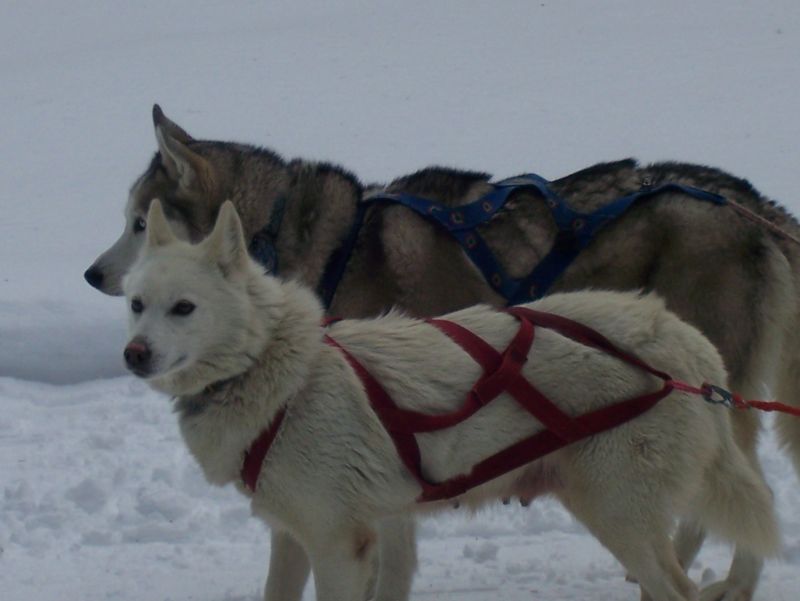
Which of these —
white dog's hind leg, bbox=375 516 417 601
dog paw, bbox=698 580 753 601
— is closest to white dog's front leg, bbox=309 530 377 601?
white dog's hind leg, bbox=375 516 417 601

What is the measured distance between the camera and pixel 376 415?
158 inches

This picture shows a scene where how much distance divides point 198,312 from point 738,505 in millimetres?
1985

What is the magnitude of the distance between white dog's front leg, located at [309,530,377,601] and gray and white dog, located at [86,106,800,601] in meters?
1.56

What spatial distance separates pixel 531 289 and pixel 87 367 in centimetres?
394

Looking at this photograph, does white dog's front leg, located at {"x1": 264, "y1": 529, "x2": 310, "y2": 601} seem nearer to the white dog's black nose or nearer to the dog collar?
the dog collar

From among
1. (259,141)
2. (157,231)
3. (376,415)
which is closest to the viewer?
(376,415)

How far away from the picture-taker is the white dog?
395cm

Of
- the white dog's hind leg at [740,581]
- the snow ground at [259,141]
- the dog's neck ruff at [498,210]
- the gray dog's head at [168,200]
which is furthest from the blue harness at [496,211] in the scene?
the white dog's hind leg at [740,581]

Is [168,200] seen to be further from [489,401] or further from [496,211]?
[489,401]

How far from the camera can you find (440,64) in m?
17.0

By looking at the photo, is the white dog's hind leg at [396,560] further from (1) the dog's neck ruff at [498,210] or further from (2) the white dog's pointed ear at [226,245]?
(2) the white dog's pointed ear at [226,245]

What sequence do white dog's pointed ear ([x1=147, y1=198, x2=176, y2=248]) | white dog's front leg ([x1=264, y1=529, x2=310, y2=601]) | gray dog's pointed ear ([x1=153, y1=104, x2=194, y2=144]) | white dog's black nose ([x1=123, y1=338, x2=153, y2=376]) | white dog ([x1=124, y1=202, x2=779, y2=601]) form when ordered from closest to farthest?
white dog's black nose ([x1=123, y1=338, x2=153, y2=376]) < white dog ([x1=124, y1=202, x2=779, y2=601]) < white dog's pointed ear ([x1=147, y1=198, x2=176, y2=248]) < white dog's front leg ([x1=264, y1=529, x2=310, y2=601]) < gray dog's pointed ear ([x1=153, y1=104, x2=194, y2=144])

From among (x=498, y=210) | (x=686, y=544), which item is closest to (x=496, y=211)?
(x=498, y=210)

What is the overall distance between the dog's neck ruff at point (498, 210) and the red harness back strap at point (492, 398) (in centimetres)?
119
